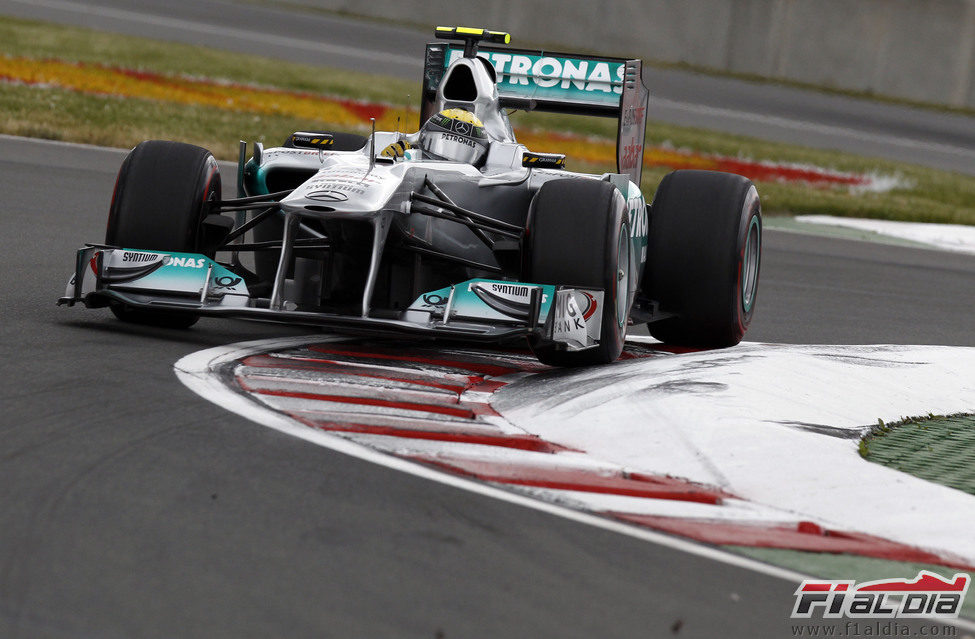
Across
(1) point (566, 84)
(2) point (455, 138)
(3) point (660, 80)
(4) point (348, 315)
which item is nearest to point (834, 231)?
(1) point (566, 84)

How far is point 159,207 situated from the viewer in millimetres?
7566

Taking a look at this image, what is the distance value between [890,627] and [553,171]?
4.62 m

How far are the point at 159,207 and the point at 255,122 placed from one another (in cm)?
1230

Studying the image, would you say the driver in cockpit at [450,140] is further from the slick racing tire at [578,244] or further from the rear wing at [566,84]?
the slick racing tire at [578,244]

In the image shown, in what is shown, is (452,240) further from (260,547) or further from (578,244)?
(260,547)

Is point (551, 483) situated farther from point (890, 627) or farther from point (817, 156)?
point (817, 156)

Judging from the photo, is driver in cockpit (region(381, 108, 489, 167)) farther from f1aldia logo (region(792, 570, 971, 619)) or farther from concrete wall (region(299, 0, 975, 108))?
concrete wall (region(299, 0, 975, 108))

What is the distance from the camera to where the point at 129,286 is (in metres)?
7.25

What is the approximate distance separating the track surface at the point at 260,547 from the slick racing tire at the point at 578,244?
1.88 metres

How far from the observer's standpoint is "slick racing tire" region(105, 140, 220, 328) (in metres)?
7.53

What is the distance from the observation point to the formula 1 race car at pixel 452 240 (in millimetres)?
6938

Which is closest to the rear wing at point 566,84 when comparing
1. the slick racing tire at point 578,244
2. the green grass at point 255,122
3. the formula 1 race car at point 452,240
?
the formula 1 race car at point 452,240

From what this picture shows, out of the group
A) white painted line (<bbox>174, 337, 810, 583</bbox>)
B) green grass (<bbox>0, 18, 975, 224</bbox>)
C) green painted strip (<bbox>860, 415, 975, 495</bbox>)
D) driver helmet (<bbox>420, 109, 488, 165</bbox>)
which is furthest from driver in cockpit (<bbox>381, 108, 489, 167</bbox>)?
green grass (<bbox>0, 18, 975, 224</bbox>)

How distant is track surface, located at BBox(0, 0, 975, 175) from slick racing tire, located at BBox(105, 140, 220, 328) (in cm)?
2091
